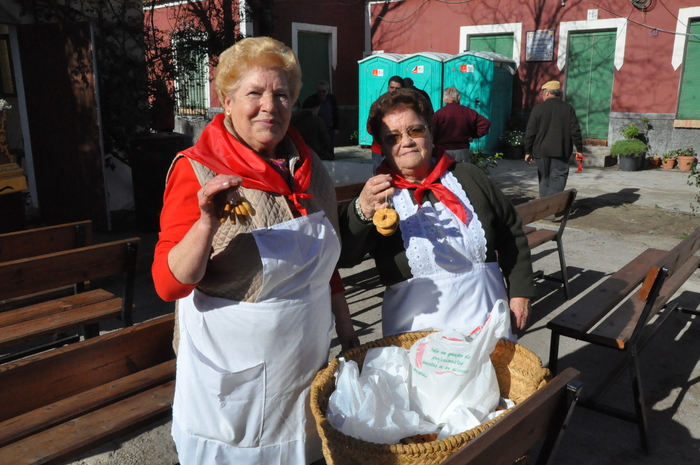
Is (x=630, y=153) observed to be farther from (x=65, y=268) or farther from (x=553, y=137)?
(x=65, y=268)

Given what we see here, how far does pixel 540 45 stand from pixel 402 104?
532 inches

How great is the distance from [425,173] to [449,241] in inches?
10.6

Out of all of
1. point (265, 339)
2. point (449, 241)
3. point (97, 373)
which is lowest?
point (97, 373)

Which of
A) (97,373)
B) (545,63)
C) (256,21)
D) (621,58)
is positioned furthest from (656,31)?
(97,373)

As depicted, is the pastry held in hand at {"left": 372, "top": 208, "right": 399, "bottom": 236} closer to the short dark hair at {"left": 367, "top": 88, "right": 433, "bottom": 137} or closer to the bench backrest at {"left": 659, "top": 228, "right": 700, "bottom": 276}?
the short dark hair at {"left": 367, "top": 88, "right": 433, "bottom": 137}

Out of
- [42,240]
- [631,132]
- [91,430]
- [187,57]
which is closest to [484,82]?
[631,132]

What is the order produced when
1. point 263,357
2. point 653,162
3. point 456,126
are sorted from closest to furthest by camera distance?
point 263,357
point 456,126
point 653,162

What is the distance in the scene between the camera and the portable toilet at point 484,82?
45.2ft

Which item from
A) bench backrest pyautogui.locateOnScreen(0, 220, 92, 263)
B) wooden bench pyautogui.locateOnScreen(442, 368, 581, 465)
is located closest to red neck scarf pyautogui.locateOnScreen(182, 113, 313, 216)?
wooden bench pyautogui.locateOnScreen(442, 368, 581, 465)

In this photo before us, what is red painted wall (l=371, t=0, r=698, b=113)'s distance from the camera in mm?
12945

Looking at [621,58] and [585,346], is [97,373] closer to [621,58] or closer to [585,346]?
[585,346]

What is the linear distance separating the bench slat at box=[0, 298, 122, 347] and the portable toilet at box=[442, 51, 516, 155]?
439 inches

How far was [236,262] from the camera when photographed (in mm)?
1661

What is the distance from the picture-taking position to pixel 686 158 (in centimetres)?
1242
